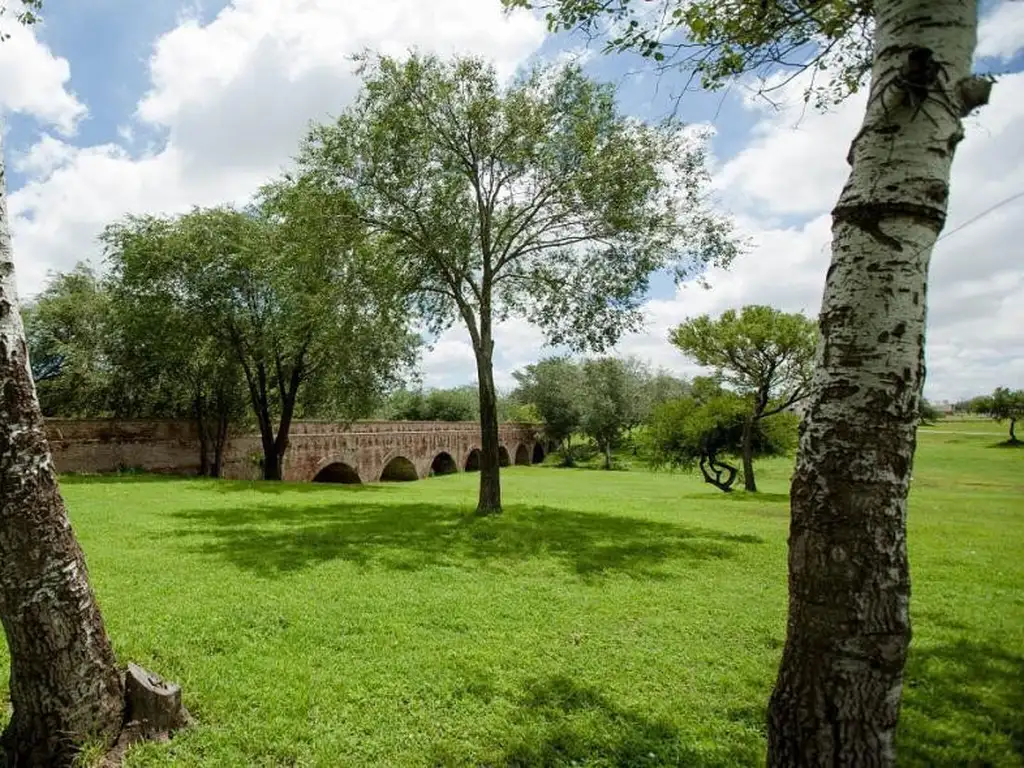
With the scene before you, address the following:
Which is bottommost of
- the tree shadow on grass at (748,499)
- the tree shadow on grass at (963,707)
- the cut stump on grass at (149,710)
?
the tree shadow on grass at (748,499)

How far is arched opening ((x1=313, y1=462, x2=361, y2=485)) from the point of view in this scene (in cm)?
2888

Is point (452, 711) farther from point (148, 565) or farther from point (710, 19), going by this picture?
point (148, 565)

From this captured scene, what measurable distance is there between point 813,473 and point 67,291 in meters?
35.7

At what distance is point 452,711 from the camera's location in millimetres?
3895

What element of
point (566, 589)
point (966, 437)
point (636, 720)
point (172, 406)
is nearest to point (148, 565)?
point (566, 589)

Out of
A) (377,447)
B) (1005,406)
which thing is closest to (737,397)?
(377,447)

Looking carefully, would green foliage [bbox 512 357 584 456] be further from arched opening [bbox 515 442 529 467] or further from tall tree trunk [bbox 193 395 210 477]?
tall tree trunk [bbox 193 395 210 477]

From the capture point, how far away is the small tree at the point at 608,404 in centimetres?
5022

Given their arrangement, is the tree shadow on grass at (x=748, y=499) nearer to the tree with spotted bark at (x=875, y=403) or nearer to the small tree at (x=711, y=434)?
the small tree at (x=711, y=434)

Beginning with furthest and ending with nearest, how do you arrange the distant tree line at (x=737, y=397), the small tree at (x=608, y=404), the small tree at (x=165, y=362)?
the small tree at (x=608, y=404), the distant tree line at (x=737, y=397), the small tree at (x=165, y=362)

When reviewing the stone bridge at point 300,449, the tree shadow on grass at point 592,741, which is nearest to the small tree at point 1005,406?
the stone bridge at point 300,449

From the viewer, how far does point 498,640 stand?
517cm

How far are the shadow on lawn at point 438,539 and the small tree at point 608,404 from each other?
123 feet

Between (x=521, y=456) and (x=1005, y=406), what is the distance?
4855 centimetres
